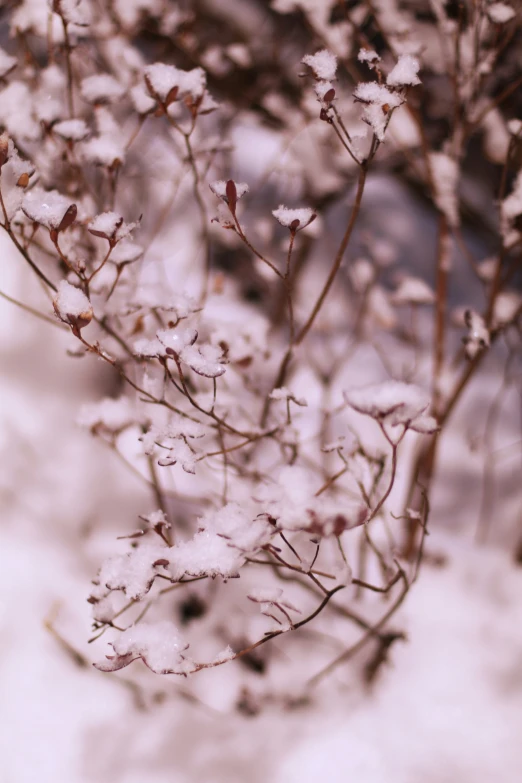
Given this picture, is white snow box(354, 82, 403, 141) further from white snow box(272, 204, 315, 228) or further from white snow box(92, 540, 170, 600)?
white snow box(92, 540, 170, 600)

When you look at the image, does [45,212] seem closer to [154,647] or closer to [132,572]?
[132,572]

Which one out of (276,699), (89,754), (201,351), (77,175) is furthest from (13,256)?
(276,699)

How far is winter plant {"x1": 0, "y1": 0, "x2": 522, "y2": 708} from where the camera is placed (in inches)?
33.6

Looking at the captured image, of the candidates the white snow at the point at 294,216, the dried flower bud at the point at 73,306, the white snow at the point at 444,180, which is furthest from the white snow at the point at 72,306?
the white snow at the point at 444,180

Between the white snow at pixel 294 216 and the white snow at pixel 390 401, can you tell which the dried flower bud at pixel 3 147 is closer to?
the white snow at pixel 294 216

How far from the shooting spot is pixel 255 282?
8.07 feet

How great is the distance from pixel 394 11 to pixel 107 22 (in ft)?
3.02

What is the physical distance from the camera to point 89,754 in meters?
1.30

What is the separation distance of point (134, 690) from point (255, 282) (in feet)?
5.63

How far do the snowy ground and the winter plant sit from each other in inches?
3.6

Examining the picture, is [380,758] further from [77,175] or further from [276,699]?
[77,175]

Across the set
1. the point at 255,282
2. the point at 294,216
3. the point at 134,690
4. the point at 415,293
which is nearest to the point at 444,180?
the point at 415,293

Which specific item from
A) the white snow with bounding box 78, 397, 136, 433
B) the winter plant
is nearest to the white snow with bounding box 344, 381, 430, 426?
the winter plant


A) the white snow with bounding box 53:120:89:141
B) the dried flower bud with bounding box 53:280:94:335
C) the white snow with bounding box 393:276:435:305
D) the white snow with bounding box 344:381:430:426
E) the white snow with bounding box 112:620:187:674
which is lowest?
the white snow with bounding box 112:620:187:674
